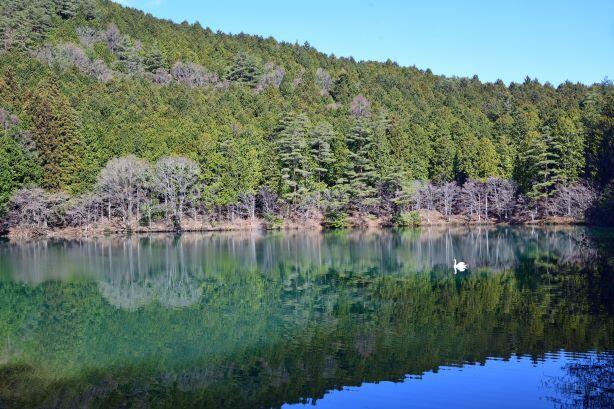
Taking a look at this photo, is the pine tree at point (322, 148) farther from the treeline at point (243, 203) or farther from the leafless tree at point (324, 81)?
the leafless tree at point (324, 81)

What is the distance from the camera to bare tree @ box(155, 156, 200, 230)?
58.3 metres

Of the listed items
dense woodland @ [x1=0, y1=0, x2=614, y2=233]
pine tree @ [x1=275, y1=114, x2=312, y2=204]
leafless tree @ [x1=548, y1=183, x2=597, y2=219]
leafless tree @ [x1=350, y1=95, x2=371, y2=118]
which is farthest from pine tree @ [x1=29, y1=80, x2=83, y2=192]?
leafless tree @ [x1=548, y1=183, x2=597, y2=219]

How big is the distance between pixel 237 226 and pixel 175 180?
799cm

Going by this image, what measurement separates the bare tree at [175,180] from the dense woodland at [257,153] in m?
0.14

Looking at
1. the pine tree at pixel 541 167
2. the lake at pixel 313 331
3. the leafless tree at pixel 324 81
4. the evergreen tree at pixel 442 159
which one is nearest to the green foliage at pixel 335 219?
the evergreen tree at pixel 442 159

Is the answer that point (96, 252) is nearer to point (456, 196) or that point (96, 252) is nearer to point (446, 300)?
point (446, 300)

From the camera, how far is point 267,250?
135ft

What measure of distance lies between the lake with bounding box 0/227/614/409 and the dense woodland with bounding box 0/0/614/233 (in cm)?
2239

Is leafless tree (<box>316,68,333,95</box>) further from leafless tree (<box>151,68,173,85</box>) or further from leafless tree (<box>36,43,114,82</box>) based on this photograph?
leafless tree (<box>36,43,114,82</box>)

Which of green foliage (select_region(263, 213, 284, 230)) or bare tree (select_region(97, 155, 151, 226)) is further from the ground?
bare tree (select_region(97, 155, 151, 226))

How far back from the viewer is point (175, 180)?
58969mm

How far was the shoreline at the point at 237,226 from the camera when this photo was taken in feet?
182

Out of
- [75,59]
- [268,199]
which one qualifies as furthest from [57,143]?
[75,59]

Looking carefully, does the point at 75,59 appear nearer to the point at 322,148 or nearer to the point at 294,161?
the point at 294,161
